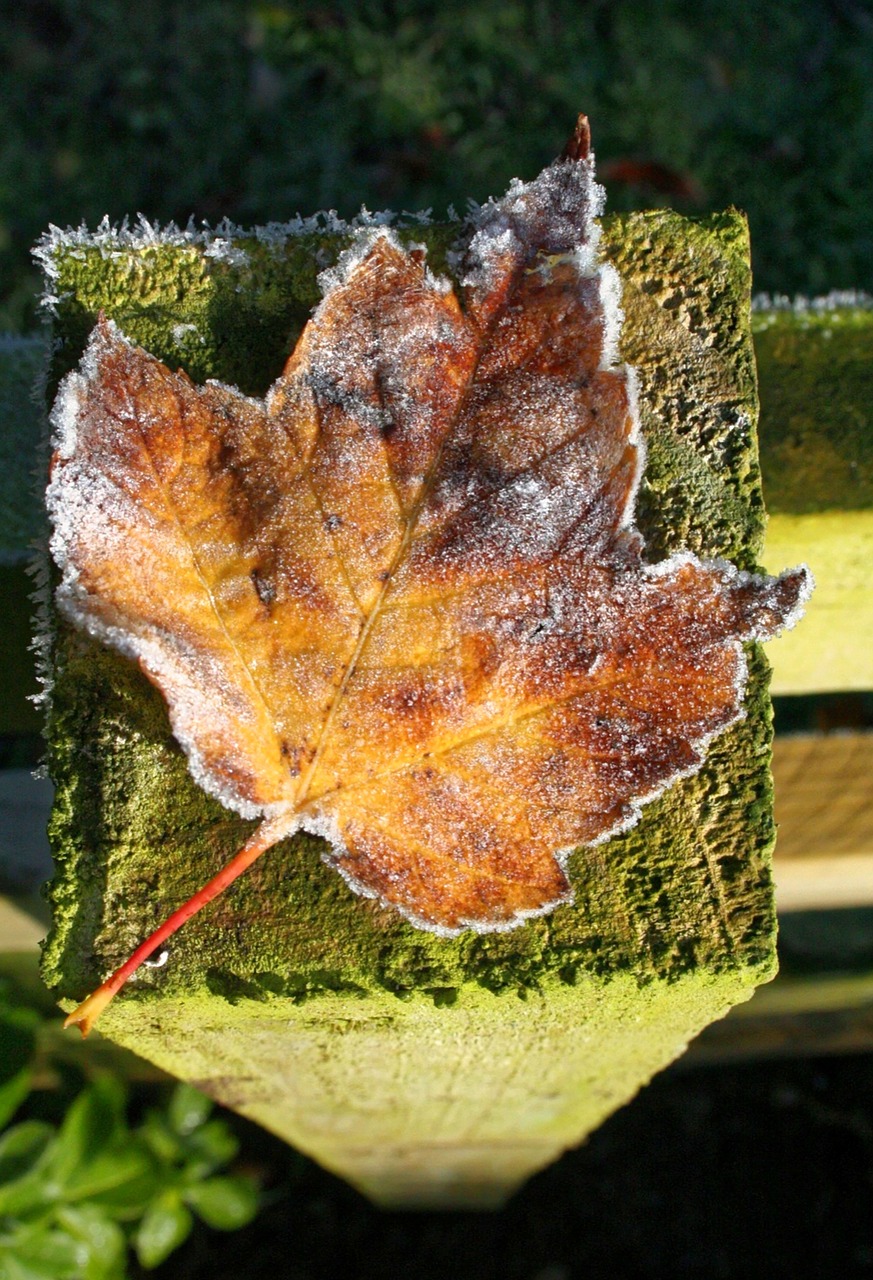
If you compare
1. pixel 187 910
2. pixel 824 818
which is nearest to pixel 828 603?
pixel 824 818

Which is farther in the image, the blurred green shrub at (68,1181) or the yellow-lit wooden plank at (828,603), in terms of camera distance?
the blurred green shrub at (68,1181)

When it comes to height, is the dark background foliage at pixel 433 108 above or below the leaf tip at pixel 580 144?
above

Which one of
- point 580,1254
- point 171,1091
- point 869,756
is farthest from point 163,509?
point 580,1254

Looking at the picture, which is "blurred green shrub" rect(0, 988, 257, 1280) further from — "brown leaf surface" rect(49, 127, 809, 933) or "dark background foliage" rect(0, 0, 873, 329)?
"dark background foliage" rect(0, 0, 873, 329)

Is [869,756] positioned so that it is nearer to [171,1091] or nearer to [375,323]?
[375,323]

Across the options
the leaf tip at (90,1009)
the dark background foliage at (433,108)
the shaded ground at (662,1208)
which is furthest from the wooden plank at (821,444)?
the shaded ground at (662,1208)

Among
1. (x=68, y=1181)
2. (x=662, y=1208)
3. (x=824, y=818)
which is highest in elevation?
(x=824, y=818)

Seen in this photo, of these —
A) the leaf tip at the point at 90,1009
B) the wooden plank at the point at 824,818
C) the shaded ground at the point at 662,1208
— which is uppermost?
the leaf tip at the point at 90,1009

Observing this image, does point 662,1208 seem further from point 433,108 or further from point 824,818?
point 433,108

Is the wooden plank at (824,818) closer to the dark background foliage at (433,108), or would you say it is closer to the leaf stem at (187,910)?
the leaf stem at (187,910)
